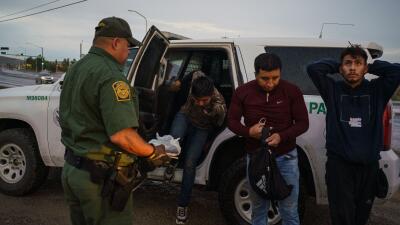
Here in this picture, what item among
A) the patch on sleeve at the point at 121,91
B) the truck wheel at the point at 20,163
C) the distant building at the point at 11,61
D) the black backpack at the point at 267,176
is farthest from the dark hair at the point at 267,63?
the distant building at the point at 11,61

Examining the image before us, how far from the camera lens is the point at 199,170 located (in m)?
4.50

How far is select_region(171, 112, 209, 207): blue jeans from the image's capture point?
4.37 meters

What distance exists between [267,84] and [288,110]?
0.86 ft

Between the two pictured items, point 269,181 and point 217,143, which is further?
point 217,143

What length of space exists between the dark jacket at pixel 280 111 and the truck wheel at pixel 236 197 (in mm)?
806

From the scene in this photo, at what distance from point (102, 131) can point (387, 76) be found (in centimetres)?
211

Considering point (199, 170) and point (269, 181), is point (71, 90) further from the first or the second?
point (199, 170)

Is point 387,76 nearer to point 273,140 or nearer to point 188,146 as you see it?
point 273,140

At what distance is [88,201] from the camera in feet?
8.06

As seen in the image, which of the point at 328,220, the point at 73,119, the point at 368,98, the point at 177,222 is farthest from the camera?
the point at 328,220

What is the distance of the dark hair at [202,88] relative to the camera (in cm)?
430

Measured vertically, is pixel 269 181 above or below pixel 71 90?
below

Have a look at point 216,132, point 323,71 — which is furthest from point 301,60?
point 216,132

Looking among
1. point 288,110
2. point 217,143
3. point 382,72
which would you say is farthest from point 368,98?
point 217,143
